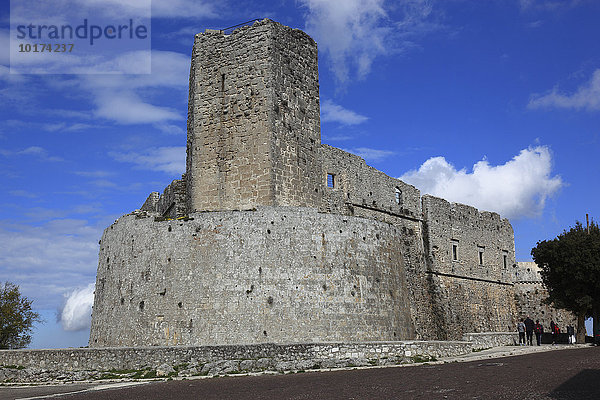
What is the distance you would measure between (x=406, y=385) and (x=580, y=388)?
3.24m

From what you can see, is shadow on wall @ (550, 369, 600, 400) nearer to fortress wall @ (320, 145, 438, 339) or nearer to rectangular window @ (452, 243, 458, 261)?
fortress wall @ (320, 145, 438, 339)

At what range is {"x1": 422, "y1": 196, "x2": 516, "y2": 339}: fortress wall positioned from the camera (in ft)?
109

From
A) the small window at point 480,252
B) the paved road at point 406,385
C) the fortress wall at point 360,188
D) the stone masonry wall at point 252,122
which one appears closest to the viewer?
the paved road at point 406,385

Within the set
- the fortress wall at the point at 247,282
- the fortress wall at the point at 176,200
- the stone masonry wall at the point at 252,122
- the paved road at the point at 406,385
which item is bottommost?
the paved road at the point at 406,385

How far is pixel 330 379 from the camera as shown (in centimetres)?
1353

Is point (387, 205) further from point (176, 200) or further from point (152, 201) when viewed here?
point (152, 201)

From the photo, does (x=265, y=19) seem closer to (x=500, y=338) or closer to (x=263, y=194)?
(x=263, y=194)

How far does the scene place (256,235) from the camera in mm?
20562

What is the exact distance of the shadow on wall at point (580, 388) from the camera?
900 cm

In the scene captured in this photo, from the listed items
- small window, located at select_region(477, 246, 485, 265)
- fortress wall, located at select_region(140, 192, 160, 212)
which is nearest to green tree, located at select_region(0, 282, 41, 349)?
fortress wall, located at select_region(140, 192, 160, 212)

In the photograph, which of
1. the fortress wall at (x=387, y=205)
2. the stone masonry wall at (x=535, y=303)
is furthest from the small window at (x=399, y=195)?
the stone masonry wall at (x=535, y=303)

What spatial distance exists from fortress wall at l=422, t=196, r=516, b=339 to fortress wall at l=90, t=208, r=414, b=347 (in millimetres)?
11669

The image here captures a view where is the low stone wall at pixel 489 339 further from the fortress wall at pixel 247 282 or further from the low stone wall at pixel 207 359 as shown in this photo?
the low stone wall at pixel 207 359

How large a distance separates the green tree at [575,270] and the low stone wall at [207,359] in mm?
14657
